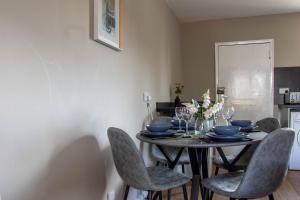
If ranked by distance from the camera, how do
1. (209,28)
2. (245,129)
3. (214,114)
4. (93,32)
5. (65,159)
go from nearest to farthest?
(65,159)
(93,32)
(214,114)
(245,129)
(209,28)

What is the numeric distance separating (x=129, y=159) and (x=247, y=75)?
12.0ft

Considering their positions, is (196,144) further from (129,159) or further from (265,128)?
(265,128)

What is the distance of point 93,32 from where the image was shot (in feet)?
6.09

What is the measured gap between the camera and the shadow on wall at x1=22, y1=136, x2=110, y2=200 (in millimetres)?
1423

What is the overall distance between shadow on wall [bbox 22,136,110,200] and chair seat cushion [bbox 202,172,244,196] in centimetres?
75

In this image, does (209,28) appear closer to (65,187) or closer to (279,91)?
(279,91)

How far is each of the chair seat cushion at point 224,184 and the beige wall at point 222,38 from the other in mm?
3273

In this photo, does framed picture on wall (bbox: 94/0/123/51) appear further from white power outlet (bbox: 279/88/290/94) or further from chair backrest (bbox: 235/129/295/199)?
white power outlet (bbox: 279/88/290/94)

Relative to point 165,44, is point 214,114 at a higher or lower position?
lower

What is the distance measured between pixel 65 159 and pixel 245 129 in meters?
1.43

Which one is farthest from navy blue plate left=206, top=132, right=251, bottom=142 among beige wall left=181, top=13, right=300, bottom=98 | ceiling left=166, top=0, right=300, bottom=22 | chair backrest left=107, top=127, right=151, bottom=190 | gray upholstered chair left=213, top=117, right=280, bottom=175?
beige wall left=181, top=13, right=300, bottom=98

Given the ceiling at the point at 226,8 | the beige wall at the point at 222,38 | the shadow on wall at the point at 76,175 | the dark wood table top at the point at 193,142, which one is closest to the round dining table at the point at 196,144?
the dark wood table top at the point at 193,142

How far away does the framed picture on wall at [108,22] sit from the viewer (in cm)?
187

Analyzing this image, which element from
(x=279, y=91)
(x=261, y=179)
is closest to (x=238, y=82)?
(x=279, y=91)
